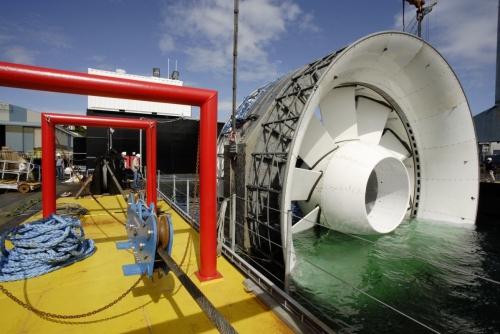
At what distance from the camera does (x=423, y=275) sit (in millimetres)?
5629

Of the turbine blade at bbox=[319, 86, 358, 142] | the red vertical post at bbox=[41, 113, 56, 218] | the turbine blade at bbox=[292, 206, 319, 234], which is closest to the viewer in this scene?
the red vertical post at bbox=[41, 113, 56, 218]

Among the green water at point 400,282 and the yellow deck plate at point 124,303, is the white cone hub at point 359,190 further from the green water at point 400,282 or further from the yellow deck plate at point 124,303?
the yellow deck plate at point 124,303

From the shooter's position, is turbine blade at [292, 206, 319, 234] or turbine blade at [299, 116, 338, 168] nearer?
turbine blade at [292, 206, 319, 234]

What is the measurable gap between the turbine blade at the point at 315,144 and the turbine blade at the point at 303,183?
1.59ft

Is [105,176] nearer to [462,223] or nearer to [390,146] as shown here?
[390,146]

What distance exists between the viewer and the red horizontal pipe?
2.62 m

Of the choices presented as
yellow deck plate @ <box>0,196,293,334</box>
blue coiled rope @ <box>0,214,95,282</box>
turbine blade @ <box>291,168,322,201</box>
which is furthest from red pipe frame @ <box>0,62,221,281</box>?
turbine blade @ <box>291,168,322,201</box>

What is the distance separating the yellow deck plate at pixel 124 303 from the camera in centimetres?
271

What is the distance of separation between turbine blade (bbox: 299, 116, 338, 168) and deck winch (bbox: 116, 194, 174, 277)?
465 centimetres

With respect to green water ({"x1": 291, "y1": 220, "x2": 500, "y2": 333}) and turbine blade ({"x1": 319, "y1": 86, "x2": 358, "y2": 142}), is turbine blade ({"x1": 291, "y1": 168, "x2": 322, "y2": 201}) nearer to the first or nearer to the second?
green water ({"x1": 291, "y1": 220, "x2": 500, "y2": 333})

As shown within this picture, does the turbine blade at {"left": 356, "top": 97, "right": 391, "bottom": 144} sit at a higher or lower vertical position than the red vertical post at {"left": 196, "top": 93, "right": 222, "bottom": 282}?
higher

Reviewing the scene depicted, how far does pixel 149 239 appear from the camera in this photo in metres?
3.06

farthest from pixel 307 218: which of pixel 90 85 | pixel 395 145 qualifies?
pixel 90 85

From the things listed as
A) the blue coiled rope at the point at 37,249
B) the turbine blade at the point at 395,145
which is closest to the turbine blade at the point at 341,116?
the turbine blade at the point at 395,145
